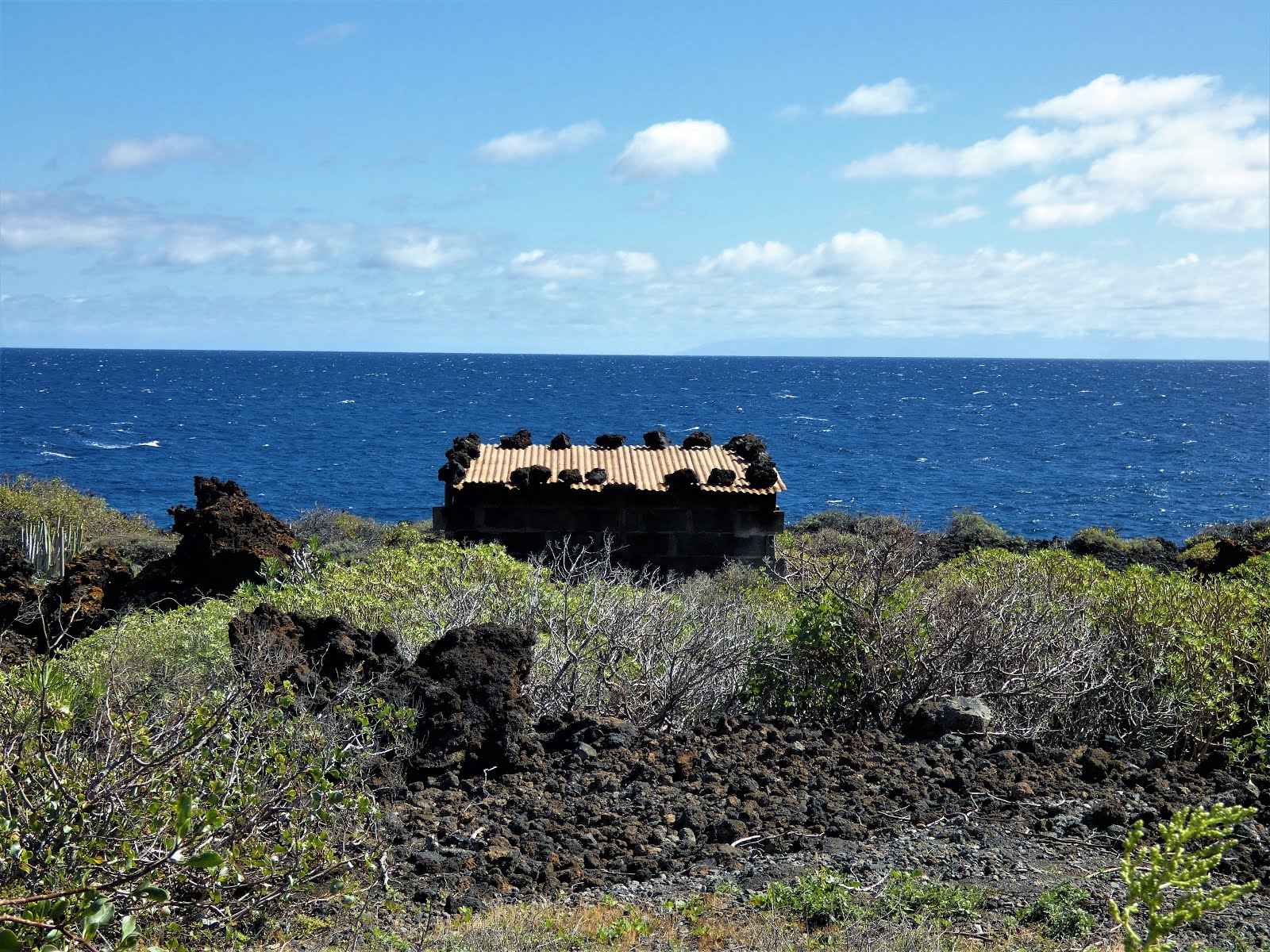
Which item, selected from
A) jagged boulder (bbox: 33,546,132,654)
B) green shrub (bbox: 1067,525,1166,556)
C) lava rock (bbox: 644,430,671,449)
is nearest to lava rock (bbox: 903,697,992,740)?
jagged boulder (bbox: 33,546,132,654)

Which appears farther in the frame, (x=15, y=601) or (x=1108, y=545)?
(x=1108, y=545)

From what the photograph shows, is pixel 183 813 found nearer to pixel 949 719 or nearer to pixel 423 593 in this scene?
pixel 949 719

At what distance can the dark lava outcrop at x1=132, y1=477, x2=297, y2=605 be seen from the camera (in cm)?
1379

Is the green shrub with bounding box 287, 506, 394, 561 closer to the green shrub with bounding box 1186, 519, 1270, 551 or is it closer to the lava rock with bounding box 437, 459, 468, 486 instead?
the lava rock with bounding box 437, 459, 468, 486

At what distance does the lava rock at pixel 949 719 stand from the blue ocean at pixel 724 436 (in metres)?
32.8

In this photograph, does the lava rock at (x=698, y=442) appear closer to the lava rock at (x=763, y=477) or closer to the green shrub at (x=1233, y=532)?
the lava rock at (x=763, y=477)

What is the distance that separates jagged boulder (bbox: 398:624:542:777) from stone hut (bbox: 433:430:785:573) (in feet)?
27.6

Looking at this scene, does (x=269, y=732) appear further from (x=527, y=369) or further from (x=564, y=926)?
(x=527, y=369)

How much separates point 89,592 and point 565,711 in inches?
309

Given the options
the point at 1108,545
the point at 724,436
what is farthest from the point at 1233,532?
the point at 724,436

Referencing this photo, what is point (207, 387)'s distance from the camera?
419 ft

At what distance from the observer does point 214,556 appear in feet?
45.2

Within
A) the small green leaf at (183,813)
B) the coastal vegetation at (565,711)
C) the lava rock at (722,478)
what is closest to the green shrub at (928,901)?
the coastal vegetation at (565,711)

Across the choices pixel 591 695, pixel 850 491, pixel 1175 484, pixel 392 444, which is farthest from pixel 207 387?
pixel 591 695
